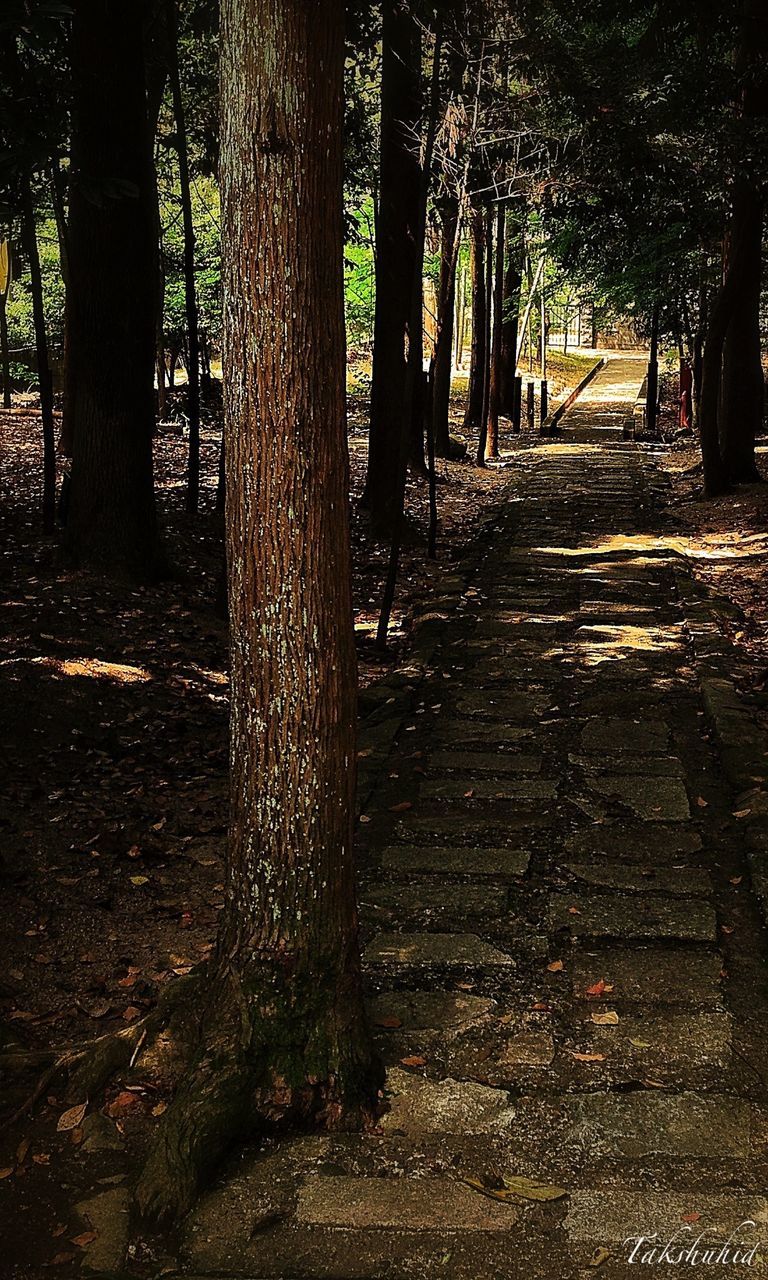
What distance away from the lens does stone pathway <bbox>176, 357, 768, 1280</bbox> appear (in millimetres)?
3070

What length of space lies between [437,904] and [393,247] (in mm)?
9879

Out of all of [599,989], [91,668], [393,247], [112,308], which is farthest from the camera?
[393,247]

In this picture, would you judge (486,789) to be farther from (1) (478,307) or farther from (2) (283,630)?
(1) (478,307)

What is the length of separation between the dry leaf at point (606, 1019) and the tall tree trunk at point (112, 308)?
6.09 metres

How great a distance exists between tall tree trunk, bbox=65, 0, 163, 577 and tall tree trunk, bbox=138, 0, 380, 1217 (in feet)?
19.4


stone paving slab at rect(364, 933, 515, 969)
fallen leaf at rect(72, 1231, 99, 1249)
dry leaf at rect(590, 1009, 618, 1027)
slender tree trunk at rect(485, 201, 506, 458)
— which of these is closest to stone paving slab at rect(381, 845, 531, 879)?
stone paving slab at rect(364, 933, 515, 969)

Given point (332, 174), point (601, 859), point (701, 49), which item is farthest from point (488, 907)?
point (701, 49)

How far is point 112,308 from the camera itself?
29.7 feet

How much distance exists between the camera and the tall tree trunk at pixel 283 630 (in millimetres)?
3188

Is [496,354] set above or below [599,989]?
above

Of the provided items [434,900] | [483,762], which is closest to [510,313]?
[483,762]

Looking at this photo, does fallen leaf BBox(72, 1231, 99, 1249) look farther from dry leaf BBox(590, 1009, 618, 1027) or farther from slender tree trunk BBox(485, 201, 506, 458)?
slender tree trunk BBox(485, 201, 506, 458)

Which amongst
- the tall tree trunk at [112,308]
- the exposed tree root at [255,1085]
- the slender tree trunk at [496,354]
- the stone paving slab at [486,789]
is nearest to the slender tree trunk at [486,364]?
the slender tree trunk at [496,354]

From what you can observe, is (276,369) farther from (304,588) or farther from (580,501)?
(580,501)
